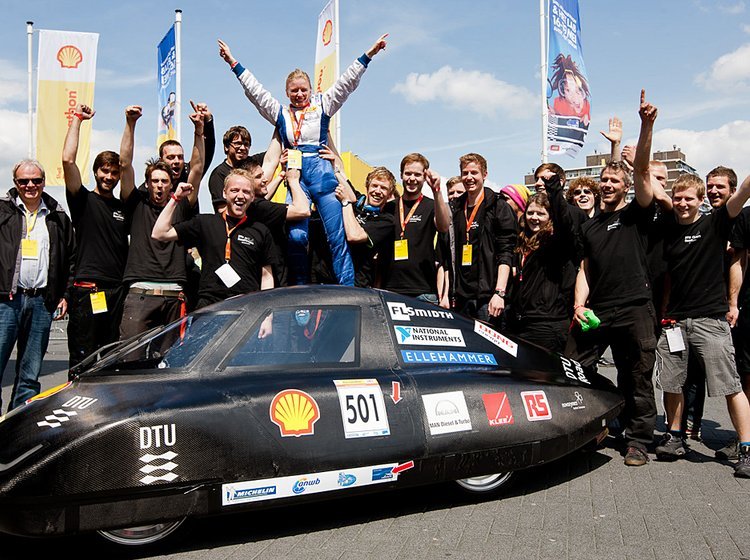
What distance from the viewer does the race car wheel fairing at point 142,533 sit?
316 centimetres

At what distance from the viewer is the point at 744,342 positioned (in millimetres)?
5137

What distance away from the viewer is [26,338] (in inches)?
202

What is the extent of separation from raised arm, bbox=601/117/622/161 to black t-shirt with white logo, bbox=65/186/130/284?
4.01 m

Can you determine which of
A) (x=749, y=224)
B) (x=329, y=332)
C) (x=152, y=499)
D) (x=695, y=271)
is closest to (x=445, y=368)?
(x=329, y=332)

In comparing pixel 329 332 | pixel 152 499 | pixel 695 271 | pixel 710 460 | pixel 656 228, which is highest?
pixel 656 228

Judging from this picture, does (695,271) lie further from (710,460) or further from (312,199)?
(312,199)

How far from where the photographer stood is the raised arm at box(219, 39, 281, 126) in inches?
226

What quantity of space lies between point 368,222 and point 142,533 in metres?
3.12

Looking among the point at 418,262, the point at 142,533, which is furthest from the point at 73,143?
the point at 142,533

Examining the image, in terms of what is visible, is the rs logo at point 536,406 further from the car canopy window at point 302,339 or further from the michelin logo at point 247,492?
the michelin logo at point 247,492

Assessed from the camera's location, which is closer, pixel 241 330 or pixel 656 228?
pixel 241 330

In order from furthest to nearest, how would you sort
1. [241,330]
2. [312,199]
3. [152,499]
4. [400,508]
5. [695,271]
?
[312,199]
[695,271]
[400,508]
[241,330]
[152,499]

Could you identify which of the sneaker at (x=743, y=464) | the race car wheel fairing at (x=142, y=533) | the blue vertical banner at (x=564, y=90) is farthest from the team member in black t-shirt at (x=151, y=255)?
the blue vertical banner at (x=564, y=90)

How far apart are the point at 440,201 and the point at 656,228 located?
160 centimetres
